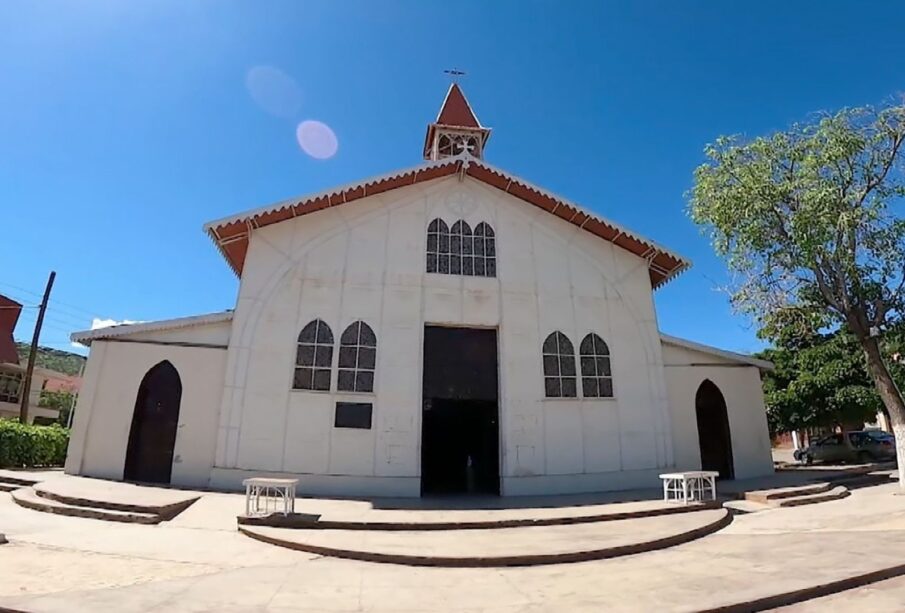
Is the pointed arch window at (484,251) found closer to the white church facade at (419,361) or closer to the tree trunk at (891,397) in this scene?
the white church facade at (419,361)

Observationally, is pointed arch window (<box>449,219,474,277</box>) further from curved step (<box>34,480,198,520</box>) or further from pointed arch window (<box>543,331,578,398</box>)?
curved step (<box>34,480,198,520</box>)

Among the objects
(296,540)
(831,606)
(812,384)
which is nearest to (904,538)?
(831,606)

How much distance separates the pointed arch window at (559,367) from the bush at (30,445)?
620 inches

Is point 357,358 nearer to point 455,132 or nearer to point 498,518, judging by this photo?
point 498,518

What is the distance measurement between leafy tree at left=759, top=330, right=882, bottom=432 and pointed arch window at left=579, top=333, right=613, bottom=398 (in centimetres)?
1163

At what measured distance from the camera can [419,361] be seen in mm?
Result: 13125

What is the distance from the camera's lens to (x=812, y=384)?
20281 millimetres

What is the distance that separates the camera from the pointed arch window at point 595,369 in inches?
549

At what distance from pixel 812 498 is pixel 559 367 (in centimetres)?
620

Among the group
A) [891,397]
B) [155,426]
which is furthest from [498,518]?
[891,397]

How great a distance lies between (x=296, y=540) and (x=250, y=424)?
559 cm

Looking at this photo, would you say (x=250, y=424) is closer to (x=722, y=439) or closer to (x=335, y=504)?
(x=335, y=504)

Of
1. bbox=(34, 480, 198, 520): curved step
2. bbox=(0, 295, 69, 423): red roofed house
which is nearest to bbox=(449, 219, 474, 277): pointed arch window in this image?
bbox=(34, 480, 198, 520): curved step

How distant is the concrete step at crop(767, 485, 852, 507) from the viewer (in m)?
10.6
